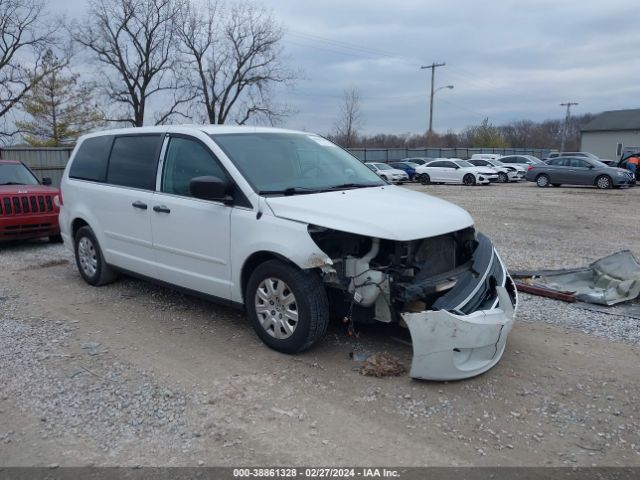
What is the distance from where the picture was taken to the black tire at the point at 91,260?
639cm

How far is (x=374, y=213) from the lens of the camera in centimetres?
418

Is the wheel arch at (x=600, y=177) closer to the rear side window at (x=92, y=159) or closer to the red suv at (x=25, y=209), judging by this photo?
the red suv at (x=25, y=209)

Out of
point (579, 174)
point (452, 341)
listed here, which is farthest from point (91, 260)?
point (579, 174)

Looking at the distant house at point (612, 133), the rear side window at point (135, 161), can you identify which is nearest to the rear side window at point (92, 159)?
the rear side window at point (135, 161)

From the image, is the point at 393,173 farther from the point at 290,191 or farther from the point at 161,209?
the point at 290,191

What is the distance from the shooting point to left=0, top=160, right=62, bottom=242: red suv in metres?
9.01

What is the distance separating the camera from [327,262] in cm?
403

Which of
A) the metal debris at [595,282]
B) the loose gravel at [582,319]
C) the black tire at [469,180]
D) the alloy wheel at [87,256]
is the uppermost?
the alloy wheel at [87,256]

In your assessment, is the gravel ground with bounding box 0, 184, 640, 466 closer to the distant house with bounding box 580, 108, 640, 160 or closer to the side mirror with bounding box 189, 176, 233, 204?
the side mirror with bounding box 189, 176, 233, 204

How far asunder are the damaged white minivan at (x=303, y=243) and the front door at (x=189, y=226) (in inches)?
0.5

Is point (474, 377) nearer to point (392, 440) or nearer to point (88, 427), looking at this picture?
point (392, 440)

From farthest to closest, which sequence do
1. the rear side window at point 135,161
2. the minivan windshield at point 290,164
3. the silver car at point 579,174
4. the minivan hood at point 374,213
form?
the silver car at point 579,174
the rear side window at point 135,161
the minivan windshield at point 290,164
the minivan hood at point 374,213

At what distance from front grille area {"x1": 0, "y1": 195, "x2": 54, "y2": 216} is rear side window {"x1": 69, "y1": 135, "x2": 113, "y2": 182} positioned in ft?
9.66

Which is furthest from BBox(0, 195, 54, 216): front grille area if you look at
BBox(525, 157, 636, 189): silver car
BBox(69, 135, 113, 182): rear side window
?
BBox(525, 157, 636, 189): silver car
